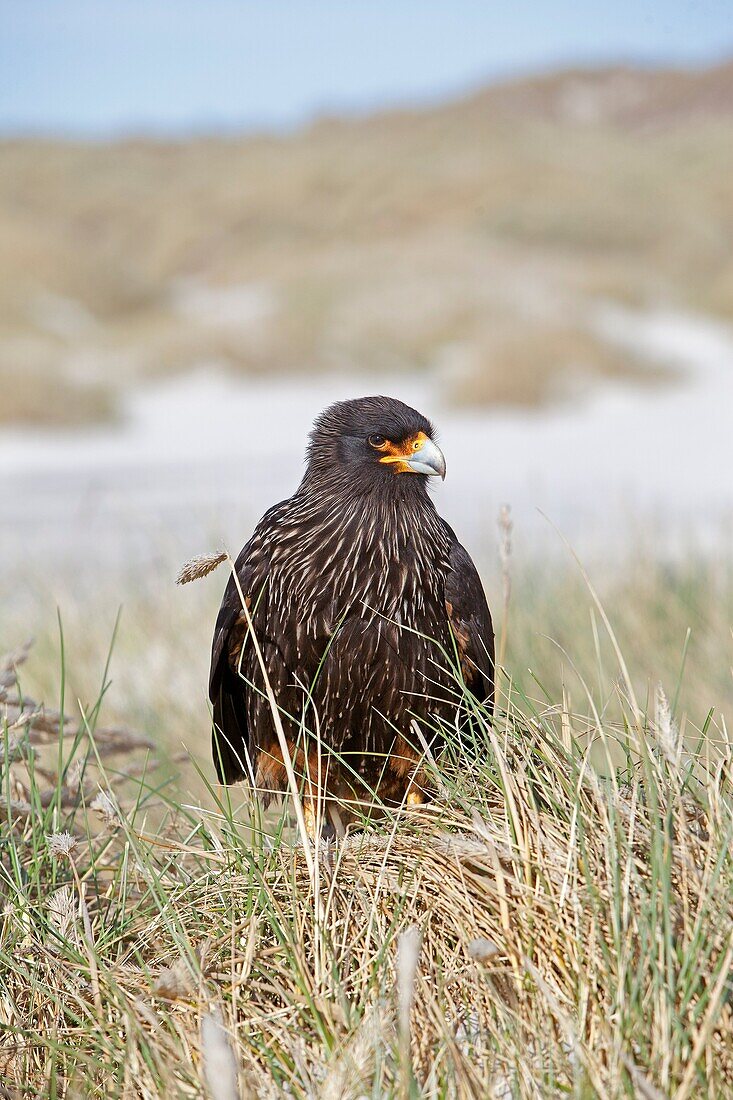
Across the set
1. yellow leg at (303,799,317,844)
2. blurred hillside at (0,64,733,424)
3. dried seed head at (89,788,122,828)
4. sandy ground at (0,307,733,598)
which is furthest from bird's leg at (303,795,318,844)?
blurred hillside at (0,64,733,424)

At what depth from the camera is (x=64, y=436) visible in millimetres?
14250

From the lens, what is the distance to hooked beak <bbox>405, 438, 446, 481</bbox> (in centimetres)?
258

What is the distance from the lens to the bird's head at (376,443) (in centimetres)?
262

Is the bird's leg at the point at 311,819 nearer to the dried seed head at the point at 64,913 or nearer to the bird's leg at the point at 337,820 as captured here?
the bird's leg at the point at 337,820

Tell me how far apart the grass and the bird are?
27cm

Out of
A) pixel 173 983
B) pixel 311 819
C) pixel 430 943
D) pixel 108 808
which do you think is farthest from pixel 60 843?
pixel 430 943

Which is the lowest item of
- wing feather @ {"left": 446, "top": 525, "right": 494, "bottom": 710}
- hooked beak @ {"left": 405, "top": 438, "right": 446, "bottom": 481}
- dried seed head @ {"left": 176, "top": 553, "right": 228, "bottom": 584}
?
wing feather @ {"left": 446, "top": 525, "right": 494, "bottom": 710}

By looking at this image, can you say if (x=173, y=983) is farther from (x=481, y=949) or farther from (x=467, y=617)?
(x=467, y=617)

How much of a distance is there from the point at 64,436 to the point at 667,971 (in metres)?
13.4

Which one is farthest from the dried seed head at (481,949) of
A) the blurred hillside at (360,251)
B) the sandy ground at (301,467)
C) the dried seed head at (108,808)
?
the blurred hillside at (360,251)

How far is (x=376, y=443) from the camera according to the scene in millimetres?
2666

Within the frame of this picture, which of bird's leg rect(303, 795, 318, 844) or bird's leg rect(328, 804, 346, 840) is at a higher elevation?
bird's leg rect(303, 795, 318, 844)

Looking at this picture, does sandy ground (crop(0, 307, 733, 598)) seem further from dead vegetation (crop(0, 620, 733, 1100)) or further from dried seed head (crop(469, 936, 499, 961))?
dried seed head (crop(469, 936, 499, 961))

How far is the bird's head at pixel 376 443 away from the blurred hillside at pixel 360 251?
490 inches
